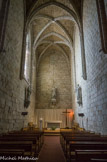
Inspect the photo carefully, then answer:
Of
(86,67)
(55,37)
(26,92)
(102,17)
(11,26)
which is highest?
(55,37)

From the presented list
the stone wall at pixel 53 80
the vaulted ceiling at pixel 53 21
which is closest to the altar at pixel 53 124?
the stone wall at pixel 53 80

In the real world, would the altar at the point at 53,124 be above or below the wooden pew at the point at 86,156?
below

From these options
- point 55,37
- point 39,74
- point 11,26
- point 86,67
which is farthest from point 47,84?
point 11,26

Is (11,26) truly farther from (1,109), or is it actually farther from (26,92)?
(26,92)

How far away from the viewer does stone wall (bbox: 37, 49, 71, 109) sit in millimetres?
15125

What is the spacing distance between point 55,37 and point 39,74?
15.1 ft

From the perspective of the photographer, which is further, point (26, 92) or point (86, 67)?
point (26, 92)

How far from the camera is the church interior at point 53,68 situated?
5676 millimetres

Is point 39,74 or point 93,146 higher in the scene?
point 39,74

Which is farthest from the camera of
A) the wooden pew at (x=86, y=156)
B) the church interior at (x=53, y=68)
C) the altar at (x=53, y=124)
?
the altar at (x=53, y=124)

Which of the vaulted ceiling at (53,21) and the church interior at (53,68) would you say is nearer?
the church interior at (53,68)

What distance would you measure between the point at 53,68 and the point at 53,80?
1509 millimetres

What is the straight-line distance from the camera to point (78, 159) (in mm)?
2012

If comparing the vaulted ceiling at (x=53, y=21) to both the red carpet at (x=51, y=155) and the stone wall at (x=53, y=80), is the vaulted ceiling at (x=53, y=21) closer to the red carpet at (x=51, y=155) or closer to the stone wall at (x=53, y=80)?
the stone wall at (x=53, y=80)
